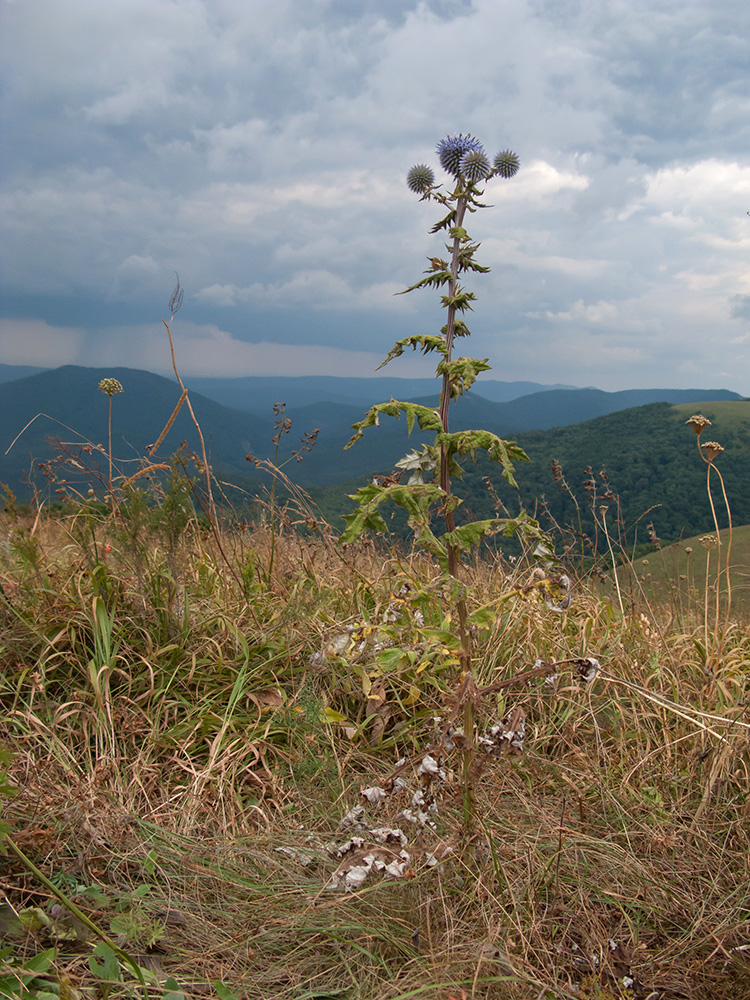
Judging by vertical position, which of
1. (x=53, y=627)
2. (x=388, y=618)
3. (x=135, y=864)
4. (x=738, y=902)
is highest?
(x=388, y=618)

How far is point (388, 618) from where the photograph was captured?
266cm

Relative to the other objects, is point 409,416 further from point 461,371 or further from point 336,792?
point 336,792

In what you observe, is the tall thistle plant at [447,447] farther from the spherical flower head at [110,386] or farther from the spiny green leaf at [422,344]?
the spherical flower head at [110,386]

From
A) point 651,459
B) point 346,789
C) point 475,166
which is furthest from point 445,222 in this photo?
point 651,459

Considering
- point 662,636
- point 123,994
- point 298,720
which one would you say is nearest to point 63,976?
point 123,994

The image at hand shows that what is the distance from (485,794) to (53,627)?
260 cm

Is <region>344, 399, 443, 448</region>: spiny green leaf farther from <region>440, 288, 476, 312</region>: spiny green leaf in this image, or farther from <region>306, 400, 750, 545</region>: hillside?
<region>306, 400, 750, 545</region>: hillside

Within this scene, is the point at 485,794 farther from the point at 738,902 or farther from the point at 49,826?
the point at 49,826

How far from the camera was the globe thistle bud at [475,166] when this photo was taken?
2320mm

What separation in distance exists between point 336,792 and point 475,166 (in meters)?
2.81

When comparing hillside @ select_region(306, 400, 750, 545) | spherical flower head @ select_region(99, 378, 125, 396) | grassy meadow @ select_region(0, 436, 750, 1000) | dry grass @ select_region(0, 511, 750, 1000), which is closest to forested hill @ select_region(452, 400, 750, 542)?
hillside @ select_region(306, 400, 750, 545)

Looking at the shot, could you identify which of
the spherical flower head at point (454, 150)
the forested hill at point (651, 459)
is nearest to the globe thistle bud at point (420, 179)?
the spherical flower head at point (454, 150)

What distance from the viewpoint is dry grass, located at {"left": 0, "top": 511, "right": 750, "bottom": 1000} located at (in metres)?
1.95

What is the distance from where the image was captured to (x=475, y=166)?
2367 mm
